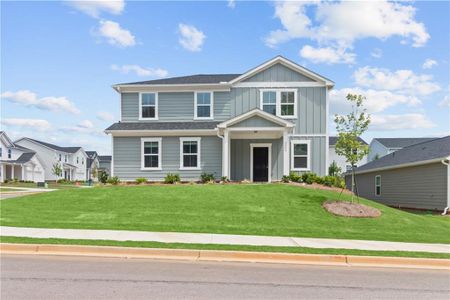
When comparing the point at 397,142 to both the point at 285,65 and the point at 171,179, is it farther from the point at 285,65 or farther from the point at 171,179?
the point at 171,179

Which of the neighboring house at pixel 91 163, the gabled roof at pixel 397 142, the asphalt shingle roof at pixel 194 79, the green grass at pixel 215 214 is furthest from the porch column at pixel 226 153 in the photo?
the neighboring house at pixel 91 163

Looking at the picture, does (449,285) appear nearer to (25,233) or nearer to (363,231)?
(363,231)

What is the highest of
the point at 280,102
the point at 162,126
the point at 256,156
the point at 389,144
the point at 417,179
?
the point at 280,102

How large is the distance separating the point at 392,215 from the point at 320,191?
3.72 m

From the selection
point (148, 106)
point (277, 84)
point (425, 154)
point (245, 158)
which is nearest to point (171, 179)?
point (245, 158)

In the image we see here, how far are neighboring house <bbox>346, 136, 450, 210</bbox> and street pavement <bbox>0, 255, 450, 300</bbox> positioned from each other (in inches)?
593

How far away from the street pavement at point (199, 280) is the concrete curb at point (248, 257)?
363 mm

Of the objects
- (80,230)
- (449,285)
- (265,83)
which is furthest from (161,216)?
(265,83)

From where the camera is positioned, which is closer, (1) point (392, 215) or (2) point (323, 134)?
(1) point (392, 215)

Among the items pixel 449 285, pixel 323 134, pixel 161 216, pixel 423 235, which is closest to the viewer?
pixel 449 285

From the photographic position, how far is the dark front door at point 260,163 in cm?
2309

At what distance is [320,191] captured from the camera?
57.7 feet

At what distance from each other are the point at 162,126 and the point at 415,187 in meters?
15.9

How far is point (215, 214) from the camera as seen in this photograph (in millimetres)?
13570
